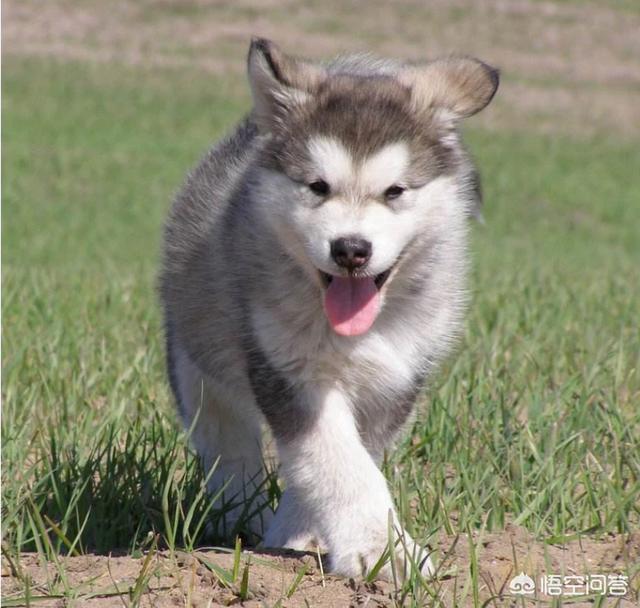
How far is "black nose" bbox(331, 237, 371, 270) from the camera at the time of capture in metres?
3.62

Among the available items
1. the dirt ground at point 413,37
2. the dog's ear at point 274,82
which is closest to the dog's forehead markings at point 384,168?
the dog's ear at point 274,82

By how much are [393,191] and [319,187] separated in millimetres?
231

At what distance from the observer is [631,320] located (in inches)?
291

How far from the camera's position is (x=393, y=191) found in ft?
12.6

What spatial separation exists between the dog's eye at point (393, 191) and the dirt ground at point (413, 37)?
27.2 metres

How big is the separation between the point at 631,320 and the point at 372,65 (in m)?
3.17

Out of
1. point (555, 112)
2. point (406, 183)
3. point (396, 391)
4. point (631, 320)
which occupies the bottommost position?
point (555, 112)

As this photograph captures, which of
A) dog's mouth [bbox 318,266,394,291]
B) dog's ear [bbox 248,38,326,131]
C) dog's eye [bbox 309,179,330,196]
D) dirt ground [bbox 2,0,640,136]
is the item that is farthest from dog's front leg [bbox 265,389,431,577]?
dirt ground [bbox 2,0,640,136]

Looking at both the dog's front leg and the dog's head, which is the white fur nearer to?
the dog's head

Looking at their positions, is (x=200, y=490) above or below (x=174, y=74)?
above

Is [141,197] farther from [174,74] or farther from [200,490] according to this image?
[200,490]

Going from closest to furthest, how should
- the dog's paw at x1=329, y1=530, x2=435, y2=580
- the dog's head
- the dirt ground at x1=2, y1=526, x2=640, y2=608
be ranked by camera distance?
1. the dirt ground at x1=2, y1=526, x2=640, y2=608
2. the dog's paw at x1=329, y1=530, x2=435, y2=580
3. the dog's head

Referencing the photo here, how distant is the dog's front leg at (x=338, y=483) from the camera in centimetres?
368

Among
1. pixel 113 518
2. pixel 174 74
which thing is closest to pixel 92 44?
pixel 174 74
